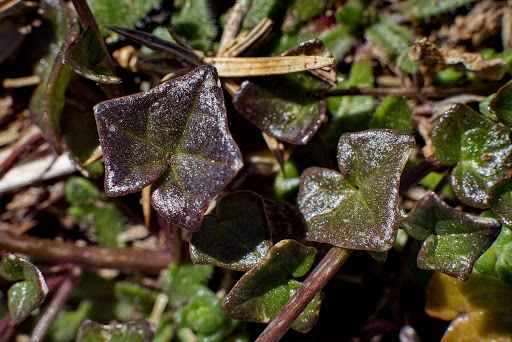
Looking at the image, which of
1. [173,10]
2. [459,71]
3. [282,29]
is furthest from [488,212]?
[173,10]

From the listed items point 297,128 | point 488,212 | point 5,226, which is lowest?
point 5,226

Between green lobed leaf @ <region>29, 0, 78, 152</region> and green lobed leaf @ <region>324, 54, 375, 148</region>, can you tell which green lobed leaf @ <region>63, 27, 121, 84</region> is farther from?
green lobed leaf @ <region>324, 54, 375, 148</region>

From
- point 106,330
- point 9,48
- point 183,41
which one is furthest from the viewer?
point 9,48

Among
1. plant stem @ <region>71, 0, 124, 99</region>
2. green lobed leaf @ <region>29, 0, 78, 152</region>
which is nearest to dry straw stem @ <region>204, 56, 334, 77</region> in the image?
plant stem @ <region>71, 0, 124, 99</region>

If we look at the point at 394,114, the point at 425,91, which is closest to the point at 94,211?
the point at 394,114

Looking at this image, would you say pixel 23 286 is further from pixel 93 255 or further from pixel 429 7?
pixel 429 7

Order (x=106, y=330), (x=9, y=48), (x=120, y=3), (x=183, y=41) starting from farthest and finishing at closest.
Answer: (x=9, y=48), (x=120, y=3), (x=183, y=41), (x=106, y=330)

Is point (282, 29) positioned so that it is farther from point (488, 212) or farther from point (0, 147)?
point (0, 147)
